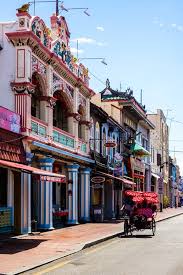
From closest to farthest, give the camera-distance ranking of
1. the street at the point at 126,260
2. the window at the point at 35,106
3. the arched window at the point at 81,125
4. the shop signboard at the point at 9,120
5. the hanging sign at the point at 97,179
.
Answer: the street at the point at 126,260 < the shop signboard at the point at 9,120 < the window at the point at 35,106 < the arched window at the point at 81,125 < the hanging sign at the point at 97,179

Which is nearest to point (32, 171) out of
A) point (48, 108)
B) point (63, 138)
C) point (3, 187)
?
point (3, 187)

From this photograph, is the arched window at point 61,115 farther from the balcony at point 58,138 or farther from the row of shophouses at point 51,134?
the balcony at point 58,138

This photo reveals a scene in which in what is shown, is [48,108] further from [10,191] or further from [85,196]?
[85,196]

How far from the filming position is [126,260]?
14.0m

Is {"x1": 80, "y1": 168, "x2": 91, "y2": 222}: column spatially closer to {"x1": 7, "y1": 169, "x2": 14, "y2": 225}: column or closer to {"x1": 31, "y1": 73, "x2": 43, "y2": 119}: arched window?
{"x1": 31, "y1": 73, "x2": 43, "y2": 119}: arched window

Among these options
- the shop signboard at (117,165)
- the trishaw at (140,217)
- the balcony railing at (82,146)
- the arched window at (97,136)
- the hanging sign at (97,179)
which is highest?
the arched window at (97,136)

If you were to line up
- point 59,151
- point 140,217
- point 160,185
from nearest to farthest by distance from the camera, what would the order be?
point 140,217, point 59,151, point 160,185

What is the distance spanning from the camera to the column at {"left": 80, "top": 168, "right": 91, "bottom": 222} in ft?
106

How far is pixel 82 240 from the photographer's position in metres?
19.6

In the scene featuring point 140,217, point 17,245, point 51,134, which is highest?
point 51,134

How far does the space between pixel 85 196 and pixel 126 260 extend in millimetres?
18453

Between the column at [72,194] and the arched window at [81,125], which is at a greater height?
the arched window at [81,125]

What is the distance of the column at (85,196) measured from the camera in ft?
106

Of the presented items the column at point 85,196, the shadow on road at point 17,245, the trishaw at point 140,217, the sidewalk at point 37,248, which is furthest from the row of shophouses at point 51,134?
the trishaw at point 140,217
